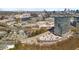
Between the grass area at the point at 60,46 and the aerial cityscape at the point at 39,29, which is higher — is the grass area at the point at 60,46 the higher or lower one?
the lower one

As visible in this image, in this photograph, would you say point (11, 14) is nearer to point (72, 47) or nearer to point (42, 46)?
point (42, 46)

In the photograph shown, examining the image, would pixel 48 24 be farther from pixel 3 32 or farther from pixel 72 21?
pixel 3 32

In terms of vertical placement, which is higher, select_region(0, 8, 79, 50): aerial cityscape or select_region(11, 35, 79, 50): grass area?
select_region(0, 8, 79, 50): aerial cityscape

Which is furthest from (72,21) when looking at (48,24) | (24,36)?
(24,36)

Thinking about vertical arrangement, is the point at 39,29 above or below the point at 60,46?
above
